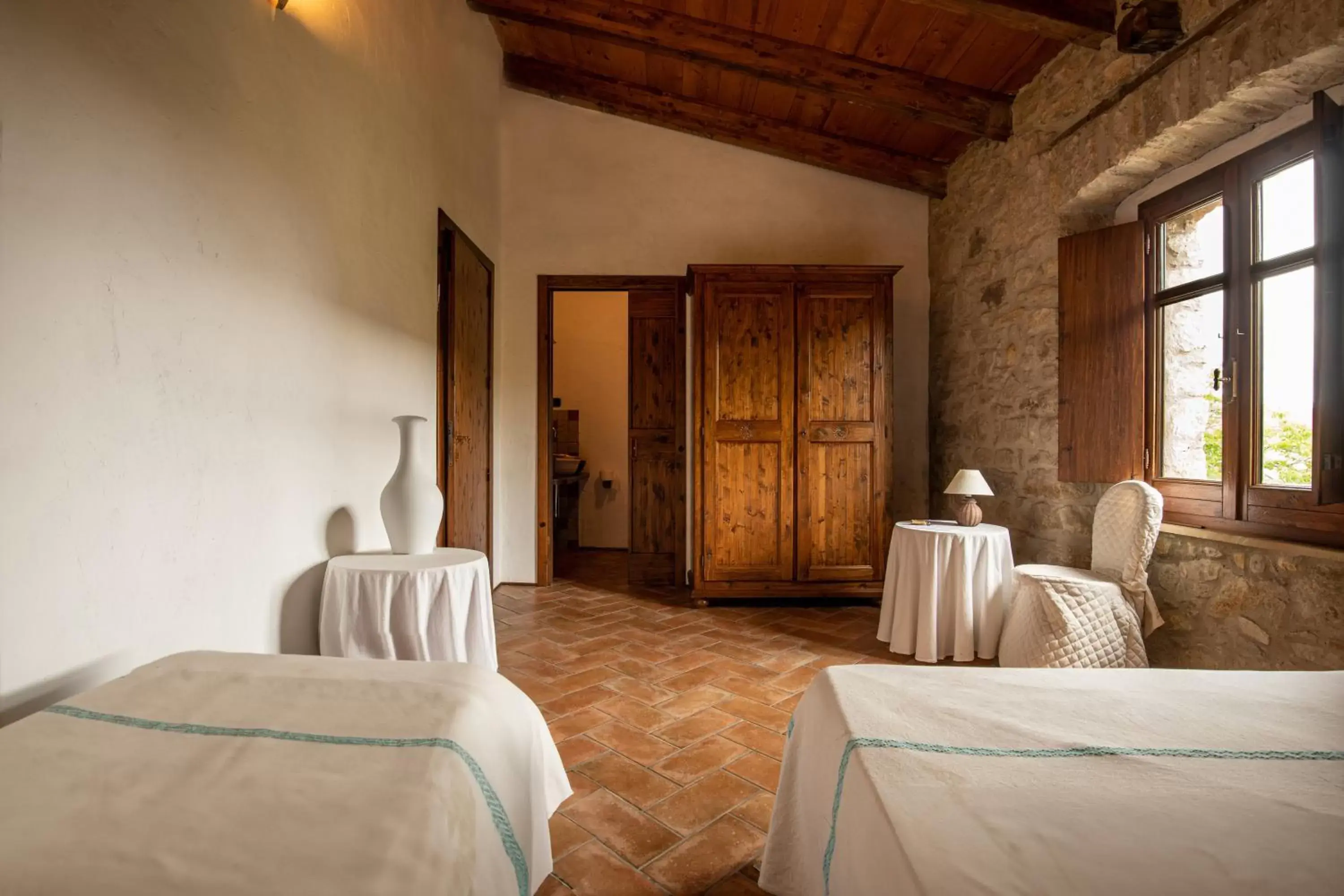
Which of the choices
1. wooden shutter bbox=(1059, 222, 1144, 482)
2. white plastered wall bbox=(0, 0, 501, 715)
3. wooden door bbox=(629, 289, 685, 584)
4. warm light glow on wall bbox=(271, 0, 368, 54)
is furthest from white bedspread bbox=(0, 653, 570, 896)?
wooden door bbox=(629, 289, 685, 584)

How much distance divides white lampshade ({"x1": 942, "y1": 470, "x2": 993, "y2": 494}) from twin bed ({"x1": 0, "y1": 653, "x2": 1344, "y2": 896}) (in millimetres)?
2082

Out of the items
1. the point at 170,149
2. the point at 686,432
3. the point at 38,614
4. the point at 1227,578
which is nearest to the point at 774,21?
the point at 686,432

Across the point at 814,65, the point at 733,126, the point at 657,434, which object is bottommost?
the point at 657,434

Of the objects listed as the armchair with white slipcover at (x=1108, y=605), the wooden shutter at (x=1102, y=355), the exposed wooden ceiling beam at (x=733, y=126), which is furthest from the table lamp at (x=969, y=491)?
the exposed wooden ceiling beam at (x=733, y=126)

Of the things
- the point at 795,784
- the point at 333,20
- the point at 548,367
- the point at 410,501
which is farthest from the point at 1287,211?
the point at 548,367

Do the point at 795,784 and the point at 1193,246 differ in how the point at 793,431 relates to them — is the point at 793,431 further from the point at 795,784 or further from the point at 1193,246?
the point at 795,784

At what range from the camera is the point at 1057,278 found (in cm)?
351

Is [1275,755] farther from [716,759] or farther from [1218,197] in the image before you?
[1218,197]

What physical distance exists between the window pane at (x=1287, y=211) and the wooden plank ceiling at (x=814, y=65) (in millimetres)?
1005

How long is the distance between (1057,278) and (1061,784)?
3.29 meters

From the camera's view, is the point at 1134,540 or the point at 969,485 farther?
the point at 969,485

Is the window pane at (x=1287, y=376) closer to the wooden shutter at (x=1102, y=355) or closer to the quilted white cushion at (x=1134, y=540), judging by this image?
the quilted white cushion at (x=1134, y=540)

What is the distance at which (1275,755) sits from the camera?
3.50 feet

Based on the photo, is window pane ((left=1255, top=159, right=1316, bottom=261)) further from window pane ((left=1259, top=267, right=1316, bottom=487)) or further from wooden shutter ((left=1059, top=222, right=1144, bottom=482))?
wooden shutter ((left=1059, top=222, right=1144, bottom=482))
